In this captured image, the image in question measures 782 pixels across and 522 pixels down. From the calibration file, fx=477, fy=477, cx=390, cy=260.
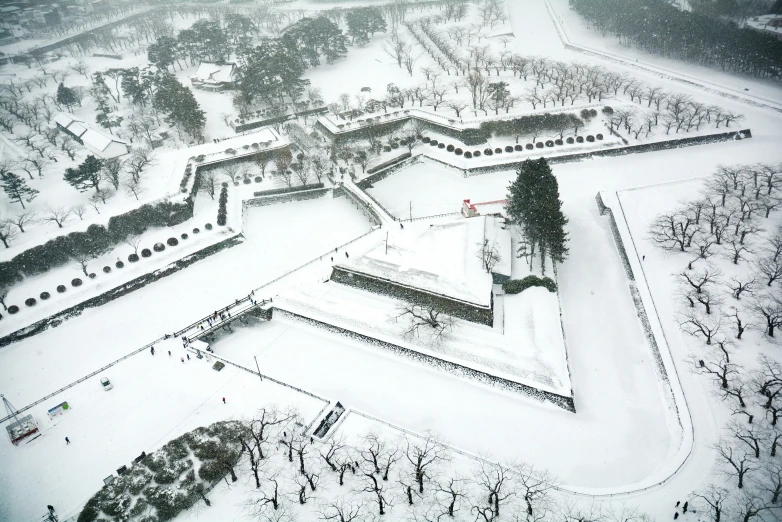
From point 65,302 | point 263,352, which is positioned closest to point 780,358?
point 263,352

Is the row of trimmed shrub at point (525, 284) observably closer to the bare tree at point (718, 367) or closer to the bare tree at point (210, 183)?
the bare tree at point (718, 367)

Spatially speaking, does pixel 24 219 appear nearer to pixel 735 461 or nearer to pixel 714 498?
pixel 714 498

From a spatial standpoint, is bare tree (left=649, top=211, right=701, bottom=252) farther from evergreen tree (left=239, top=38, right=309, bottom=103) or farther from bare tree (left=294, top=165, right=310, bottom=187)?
evergreen tree (left=239, top=38, right=309, bottom=103)

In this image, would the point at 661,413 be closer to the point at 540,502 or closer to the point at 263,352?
the point at 540,502

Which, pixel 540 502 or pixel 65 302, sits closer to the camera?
pixel 540 502

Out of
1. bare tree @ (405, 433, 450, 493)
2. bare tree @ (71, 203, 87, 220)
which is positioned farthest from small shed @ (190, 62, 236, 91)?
bare tree @ (405, 433, 450, 493)

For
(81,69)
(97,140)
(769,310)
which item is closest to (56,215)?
(97,140)
